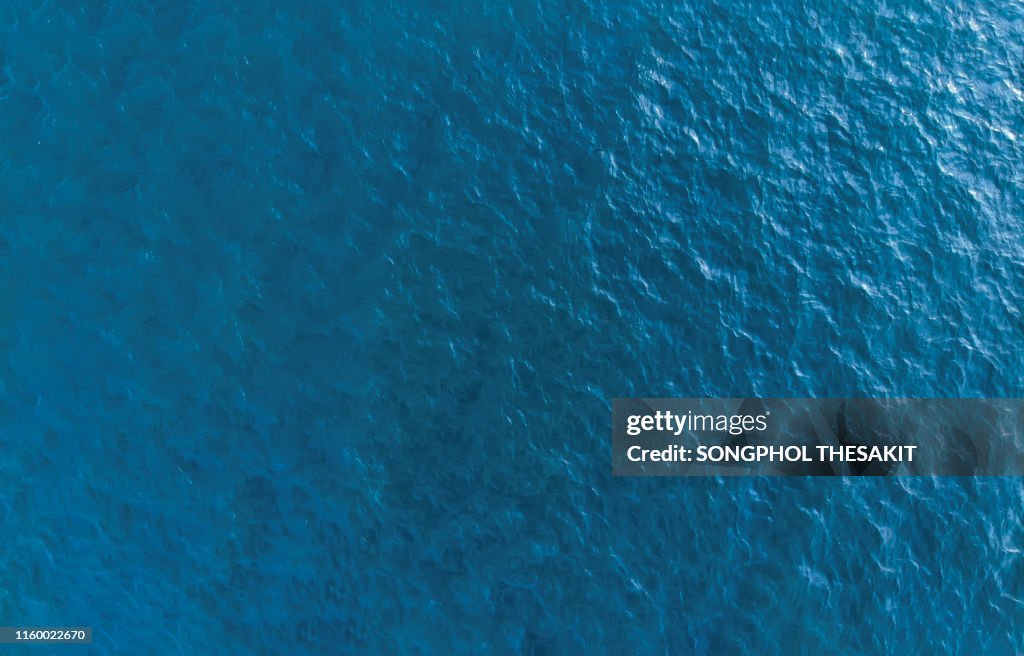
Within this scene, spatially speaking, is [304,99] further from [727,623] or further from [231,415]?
[727,623]

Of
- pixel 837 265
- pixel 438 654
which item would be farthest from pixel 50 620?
pixel 837 265

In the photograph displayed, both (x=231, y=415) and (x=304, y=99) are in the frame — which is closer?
(x=231, y=415)

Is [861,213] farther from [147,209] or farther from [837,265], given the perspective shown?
[147,209]

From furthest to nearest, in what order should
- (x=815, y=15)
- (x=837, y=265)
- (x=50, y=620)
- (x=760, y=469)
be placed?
(x=815, y=15)
(x=837, y=265)
(x=760, y=469)
(x=50, y=620)

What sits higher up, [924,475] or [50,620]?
[924,475]

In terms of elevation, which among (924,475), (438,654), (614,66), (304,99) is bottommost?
(438,654)

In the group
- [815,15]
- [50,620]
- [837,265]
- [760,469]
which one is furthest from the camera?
[815,15]
